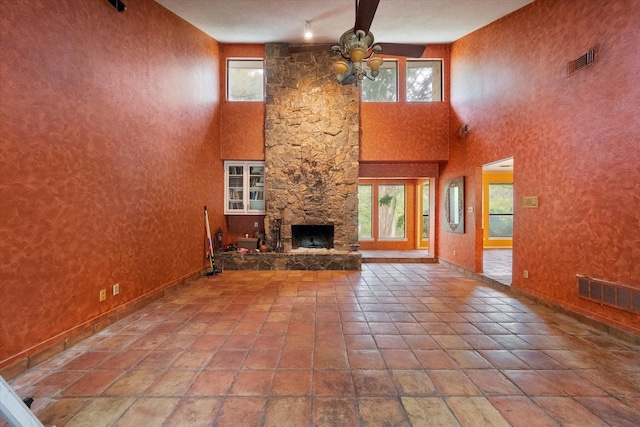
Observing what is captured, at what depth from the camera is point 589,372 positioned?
207cm

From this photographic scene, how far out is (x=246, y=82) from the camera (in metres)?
6.07

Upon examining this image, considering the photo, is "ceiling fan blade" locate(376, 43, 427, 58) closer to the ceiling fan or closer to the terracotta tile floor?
the ceiling fan

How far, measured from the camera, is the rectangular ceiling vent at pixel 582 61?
2.91 meters

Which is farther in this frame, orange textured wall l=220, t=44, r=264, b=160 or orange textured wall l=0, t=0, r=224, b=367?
orange textured wall l=220, t=44, r=264, b=160

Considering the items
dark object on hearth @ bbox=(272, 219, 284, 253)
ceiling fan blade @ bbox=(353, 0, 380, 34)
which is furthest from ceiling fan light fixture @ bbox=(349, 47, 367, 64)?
dark object on hearth @ bbox=(272, 219, 284, 253)

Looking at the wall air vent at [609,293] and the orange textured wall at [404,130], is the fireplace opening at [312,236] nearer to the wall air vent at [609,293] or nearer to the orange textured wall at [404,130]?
the orange textured wall at [404,130]

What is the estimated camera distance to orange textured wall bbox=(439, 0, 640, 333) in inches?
104

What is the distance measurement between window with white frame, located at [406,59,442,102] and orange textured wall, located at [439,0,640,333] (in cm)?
126

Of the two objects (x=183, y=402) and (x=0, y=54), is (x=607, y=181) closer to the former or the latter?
(x=183, y=402)

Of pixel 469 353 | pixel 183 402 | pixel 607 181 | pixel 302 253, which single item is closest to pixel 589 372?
pixel 469 353

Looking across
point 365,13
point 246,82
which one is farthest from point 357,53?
point 246,82

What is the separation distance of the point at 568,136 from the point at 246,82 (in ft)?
18.8

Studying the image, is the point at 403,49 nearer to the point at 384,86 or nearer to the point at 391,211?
the point at 384,86

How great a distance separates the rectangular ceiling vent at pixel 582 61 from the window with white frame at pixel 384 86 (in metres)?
3.27
